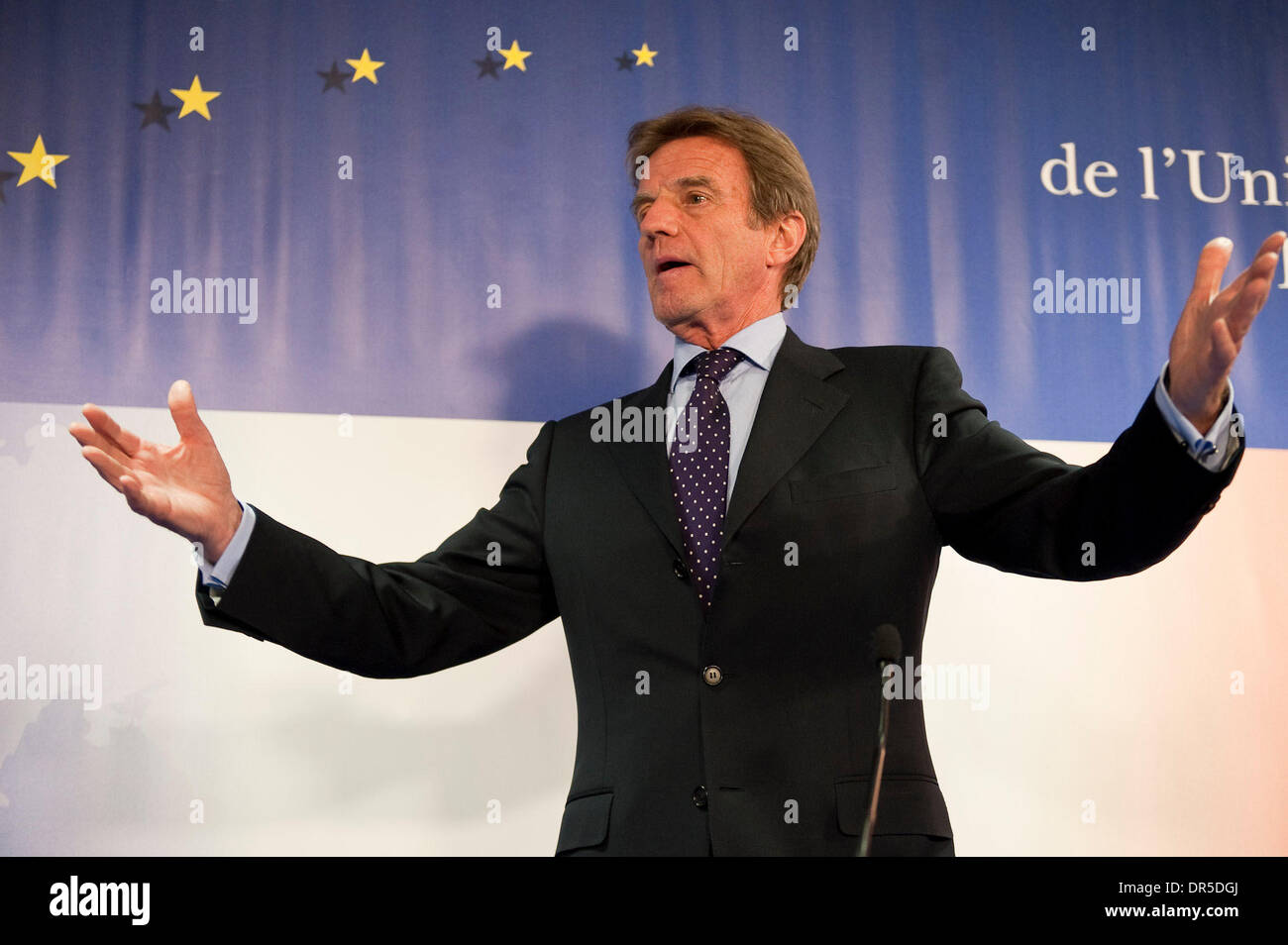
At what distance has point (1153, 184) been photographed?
9.53 feet

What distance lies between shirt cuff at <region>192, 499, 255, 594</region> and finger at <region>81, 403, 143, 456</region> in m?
0.14

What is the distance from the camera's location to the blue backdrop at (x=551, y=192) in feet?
8.50

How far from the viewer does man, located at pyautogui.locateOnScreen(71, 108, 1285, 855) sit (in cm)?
153

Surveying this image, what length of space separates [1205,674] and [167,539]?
2.14 meters

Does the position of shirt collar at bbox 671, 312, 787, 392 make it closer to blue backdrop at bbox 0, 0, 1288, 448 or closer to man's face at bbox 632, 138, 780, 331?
man's face at bbox 632, 138, 780, 331

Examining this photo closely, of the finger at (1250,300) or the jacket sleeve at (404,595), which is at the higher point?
the finger at (1250,300)
